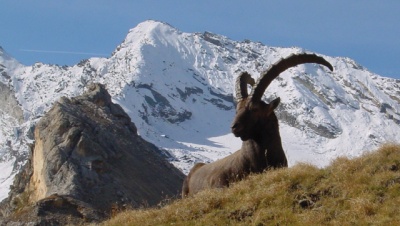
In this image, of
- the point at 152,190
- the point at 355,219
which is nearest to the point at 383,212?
the point at 355,219

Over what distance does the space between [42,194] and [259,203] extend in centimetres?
2466

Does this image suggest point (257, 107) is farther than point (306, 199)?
Yes

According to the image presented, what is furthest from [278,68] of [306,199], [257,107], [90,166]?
[90,166]

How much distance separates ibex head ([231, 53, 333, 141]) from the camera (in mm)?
16750

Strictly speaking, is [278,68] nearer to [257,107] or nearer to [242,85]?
[242,85]

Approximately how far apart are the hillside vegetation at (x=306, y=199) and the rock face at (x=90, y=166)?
17878 mm

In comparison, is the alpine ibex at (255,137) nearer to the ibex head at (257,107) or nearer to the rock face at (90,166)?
the ibex head at (257,107)

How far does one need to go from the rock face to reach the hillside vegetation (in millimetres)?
17878

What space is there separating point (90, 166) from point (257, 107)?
19626mm

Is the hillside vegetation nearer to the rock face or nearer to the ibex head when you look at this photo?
the ibex head

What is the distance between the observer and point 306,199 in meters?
12.3

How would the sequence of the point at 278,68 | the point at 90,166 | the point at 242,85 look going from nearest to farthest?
the point at 278,68, the point at 242,85, the point at 90,166

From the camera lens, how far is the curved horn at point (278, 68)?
17141mm

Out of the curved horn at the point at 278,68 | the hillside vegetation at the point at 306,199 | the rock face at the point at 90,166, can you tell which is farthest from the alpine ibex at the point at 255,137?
the rock face at the point at 90,166
